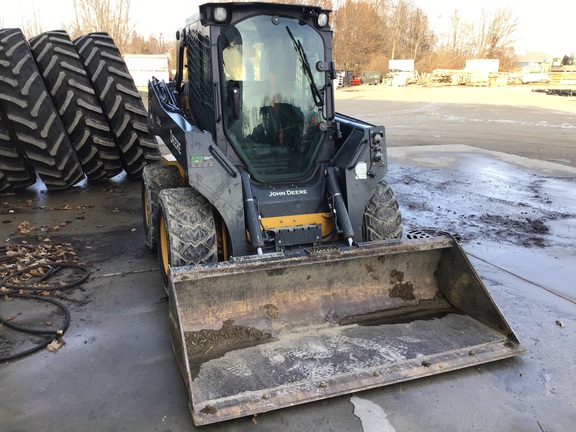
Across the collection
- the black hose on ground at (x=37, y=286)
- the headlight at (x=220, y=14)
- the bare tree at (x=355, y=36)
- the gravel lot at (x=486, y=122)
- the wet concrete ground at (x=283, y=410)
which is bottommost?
the wet concrete ground at (x=283, y=410)

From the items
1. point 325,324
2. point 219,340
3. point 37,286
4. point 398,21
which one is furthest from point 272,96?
point 398,21

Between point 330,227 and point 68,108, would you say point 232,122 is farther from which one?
point 68,108

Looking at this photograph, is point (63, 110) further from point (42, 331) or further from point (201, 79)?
point (42, 331)

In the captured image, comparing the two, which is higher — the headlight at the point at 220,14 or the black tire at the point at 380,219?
the headlight at the point at 220,14

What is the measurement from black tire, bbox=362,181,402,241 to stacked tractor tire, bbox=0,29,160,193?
482cm

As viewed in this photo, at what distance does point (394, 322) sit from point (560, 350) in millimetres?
1268

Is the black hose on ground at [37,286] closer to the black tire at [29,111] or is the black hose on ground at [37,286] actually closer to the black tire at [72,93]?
the black tire at [29,111]

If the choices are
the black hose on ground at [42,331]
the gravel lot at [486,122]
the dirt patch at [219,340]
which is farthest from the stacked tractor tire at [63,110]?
the gravel lot at [486,122]

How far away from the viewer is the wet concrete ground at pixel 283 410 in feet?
9.86

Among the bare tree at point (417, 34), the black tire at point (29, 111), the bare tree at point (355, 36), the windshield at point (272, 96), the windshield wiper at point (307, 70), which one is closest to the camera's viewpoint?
the windshield at point (272, 96)

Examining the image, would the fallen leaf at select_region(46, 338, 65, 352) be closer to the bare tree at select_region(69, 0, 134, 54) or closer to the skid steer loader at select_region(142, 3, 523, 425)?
the skid steer loader at select_region(142, 3, 523, 425)

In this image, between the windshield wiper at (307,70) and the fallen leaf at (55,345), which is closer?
the fallen leaf at (55,345)

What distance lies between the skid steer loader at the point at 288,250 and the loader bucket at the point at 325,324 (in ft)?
0.03

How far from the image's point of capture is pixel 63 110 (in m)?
7.32
